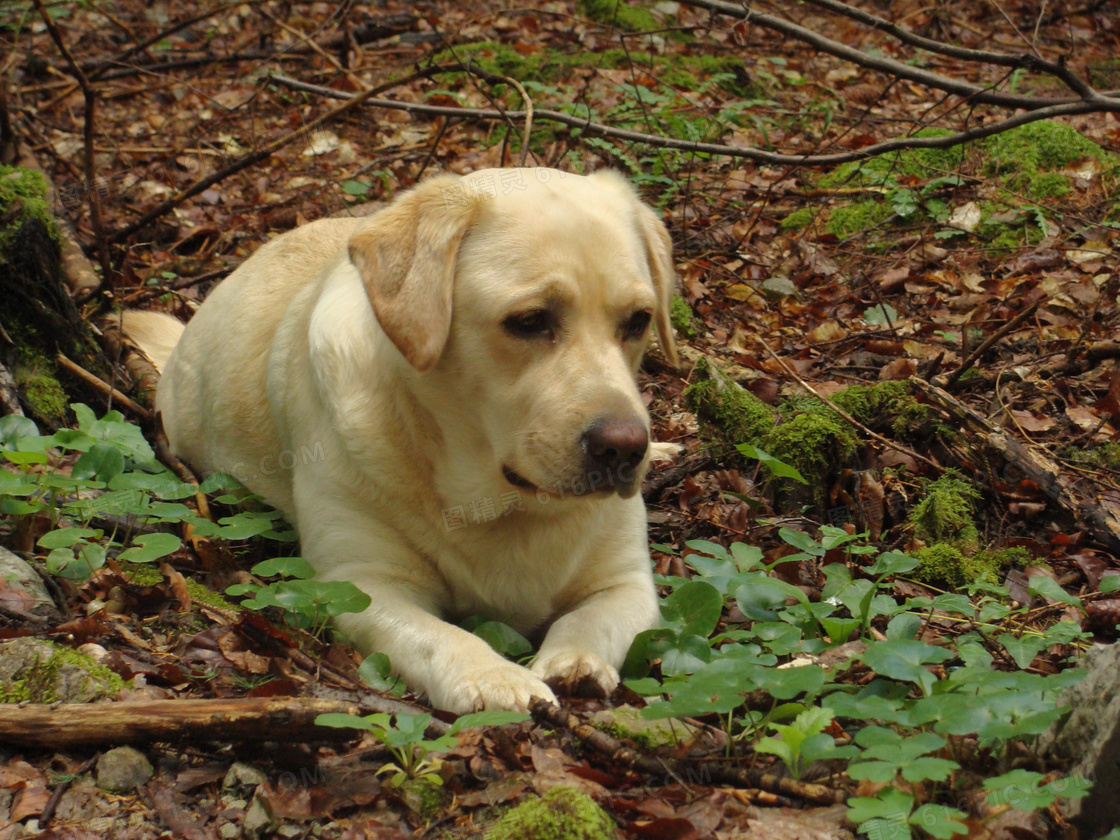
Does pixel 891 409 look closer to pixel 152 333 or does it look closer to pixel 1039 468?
pixel 1039 468

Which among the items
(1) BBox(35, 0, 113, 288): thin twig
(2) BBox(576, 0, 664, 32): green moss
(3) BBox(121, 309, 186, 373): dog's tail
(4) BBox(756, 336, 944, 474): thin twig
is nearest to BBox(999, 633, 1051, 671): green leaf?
(4) BBox(756, 336, 944, 474): thin twig

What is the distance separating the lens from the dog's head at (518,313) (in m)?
2.88

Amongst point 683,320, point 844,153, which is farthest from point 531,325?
point 844,153

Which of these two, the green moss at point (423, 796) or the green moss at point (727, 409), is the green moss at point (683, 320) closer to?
the green moss at point (727, 409)

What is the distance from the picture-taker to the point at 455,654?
275 centimetres

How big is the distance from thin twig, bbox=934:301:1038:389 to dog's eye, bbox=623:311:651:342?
1.75m

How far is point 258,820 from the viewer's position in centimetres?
208

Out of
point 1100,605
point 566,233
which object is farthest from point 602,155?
point 1100,605

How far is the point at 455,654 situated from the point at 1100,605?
6.79ft

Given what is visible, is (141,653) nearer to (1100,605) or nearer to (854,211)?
(1100,605)

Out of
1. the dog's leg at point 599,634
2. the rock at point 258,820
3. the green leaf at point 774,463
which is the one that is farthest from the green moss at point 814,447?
the rock at point 258,820

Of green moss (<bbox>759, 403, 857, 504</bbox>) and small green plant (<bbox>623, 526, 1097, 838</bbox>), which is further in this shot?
green moss (<bbox>759, 403, 857, 504</bbox>)

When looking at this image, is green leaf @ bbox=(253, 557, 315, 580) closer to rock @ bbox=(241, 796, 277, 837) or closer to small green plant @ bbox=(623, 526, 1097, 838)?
rock @ bbox=(241, 796, 277, 837)

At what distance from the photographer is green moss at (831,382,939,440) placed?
4.31m
